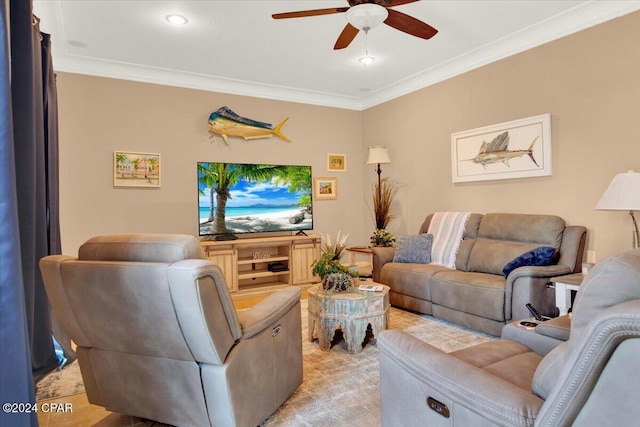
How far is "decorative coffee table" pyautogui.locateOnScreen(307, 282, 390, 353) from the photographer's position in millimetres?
2939

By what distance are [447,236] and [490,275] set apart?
2.74 ft

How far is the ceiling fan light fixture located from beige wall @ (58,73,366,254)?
3.05 meters

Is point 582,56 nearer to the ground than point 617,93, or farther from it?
farther from it

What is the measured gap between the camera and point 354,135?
6316 mm

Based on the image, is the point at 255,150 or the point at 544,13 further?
the point at 255,150

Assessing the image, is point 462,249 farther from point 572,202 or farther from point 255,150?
point 255,150

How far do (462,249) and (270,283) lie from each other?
2.62 metres

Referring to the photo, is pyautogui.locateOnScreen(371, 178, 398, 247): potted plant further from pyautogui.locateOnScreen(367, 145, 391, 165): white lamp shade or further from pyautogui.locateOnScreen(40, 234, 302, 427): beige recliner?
pyautogui.locateOnScreen(40, 234, 302, 427): beige recliner

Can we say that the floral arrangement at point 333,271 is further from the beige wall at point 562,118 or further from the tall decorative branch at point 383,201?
the tall decorative branch at point 383,201

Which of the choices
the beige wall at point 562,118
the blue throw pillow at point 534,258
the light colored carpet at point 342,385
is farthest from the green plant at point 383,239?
the blue throw pillow at point 534,258

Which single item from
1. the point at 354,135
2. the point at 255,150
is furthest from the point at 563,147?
the point at 255,150

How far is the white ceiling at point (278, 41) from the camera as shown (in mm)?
3307

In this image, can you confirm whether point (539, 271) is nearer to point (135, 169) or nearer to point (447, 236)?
point (447, 236)

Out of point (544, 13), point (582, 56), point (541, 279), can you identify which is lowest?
point (541, 279)
